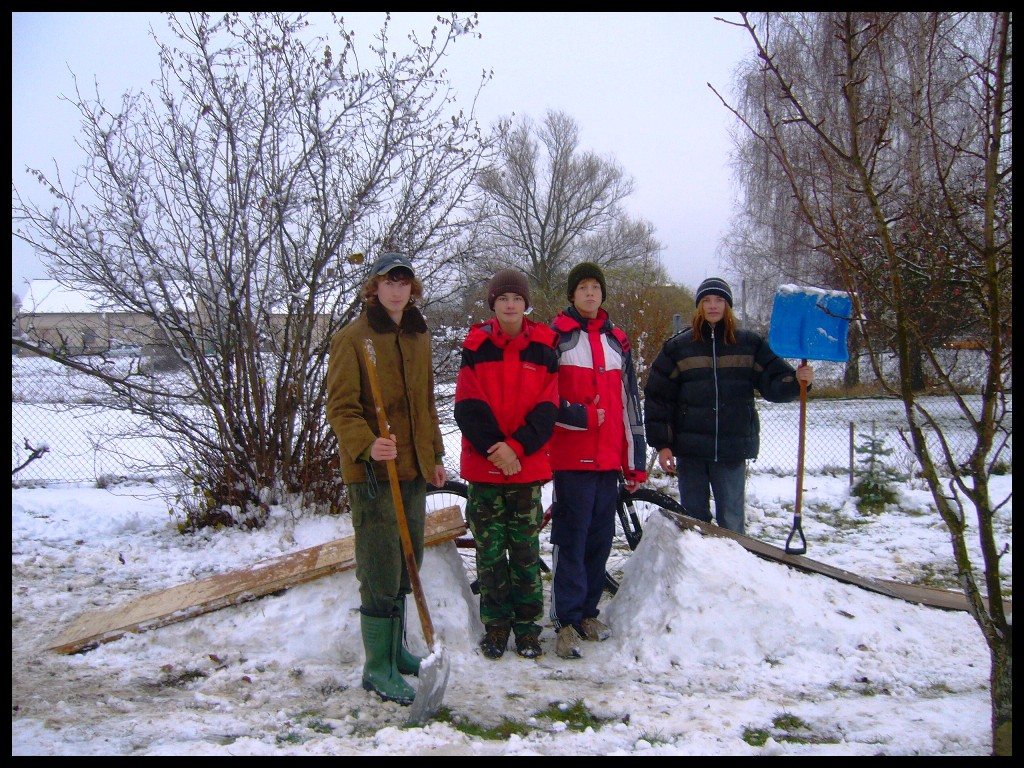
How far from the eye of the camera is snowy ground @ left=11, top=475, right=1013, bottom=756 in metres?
2.62

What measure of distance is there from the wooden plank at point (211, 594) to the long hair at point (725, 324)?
1.70 metres

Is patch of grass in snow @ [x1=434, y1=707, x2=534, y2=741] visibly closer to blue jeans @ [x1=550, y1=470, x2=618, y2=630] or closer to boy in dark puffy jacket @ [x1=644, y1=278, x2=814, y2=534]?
blue jeans @ [x1=550, y1=470, x2=618, y2=630]

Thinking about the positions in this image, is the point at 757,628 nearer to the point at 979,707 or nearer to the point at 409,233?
the point at 979,707

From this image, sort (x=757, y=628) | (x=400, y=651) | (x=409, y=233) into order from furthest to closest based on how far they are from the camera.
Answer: (x=409, y=233), (x=757, y=628), (x=400, y=651)

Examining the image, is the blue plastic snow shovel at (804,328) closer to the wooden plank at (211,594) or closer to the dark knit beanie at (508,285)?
the dark knit beanie at (508,285)

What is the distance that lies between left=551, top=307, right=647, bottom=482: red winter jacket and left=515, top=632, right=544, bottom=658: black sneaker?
32.6 inches

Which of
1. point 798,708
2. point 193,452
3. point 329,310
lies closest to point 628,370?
point 798,708

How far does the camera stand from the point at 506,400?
345 cm

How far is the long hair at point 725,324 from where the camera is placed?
4.11 meters

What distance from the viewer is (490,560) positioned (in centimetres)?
350

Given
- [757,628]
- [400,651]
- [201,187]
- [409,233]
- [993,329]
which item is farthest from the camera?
[409,233]

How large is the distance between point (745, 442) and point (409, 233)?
3077 mm

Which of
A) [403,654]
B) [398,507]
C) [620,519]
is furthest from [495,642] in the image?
[620,519]

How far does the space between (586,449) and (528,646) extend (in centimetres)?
99
